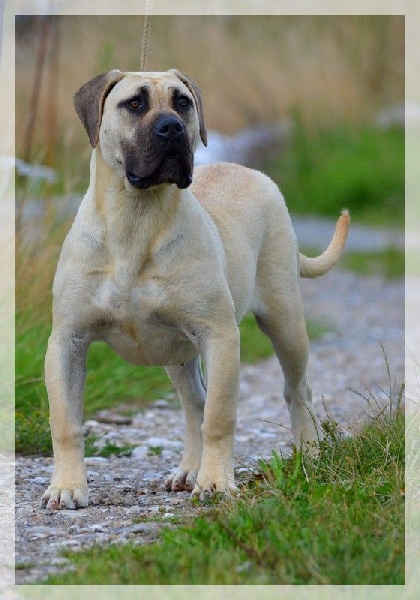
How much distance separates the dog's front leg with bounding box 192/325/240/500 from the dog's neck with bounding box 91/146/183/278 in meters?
0.46

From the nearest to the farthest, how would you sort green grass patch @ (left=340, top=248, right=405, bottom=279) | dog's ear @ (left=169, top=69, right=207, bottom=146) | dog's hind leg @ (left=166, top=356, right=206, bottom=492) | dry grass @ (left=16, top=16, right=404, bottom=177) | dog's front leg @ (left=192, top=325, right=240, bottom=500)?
1. dog's front leg @ (left=192, top=325, right=240, bottom=500)
2. dog's ear @ (left=169, top=69, right=207, bottom=146)
3. dog's hind leg @ (left=166, top=356, right=206, bottom=492)
4. green grass patch @ (left=340, top=248, right=405, bottom=279)
5. dry grass @ (left=16, top=16, right=404, bottom=177)

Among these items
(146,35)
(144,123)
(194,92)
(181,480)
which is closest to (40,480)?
(181,480)

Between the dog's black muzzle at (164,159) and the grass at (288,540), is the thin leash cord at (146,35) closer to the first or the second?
the dog's black muzzle at (164,159)

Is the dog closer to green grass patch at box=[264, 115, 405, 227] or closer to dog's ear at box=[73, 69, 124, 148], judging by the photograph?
dog's ear at box=[73, 69, 124, 148]

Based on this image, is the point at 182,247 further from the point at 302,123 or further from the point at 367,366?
the point at 302,123

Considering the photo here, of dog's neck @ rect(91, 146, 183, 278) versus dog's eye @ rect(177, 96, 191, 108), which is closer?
dog's neck @ rect(91, 146, 183, 278)

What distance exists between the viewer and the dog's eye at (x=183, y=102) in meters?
4.61

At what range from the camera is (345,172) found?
17234 mm

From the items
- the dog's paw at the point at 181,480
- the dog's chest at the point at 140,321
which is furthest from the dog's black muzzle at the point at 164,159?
the dog's paw at the point at 181,480

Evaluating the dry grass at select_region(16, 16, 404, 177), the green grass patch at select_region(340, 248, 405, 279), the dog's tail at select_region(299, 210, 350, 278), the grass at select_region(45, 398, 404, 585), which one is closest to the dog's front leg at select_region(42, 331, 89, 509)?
the grass at select_region(45, 398, 404, 585)

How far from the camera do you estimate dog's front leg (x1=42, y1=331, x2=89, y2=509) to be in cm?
444

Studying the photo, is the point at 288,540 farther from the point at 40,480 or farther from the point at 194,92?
the point at 194,92

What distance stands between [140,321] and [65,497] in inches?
29.6

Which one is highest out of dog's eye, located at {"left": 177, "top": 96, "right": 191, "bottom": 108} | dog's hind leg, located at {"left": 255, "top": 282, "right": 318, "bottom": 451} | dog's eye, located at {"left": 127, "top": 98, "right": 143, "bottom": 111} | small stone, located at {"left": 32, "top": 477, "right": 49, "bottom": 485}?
dog's eye, located at {"left": 177, "top": 96, "right": 191, "bottom": 108}
